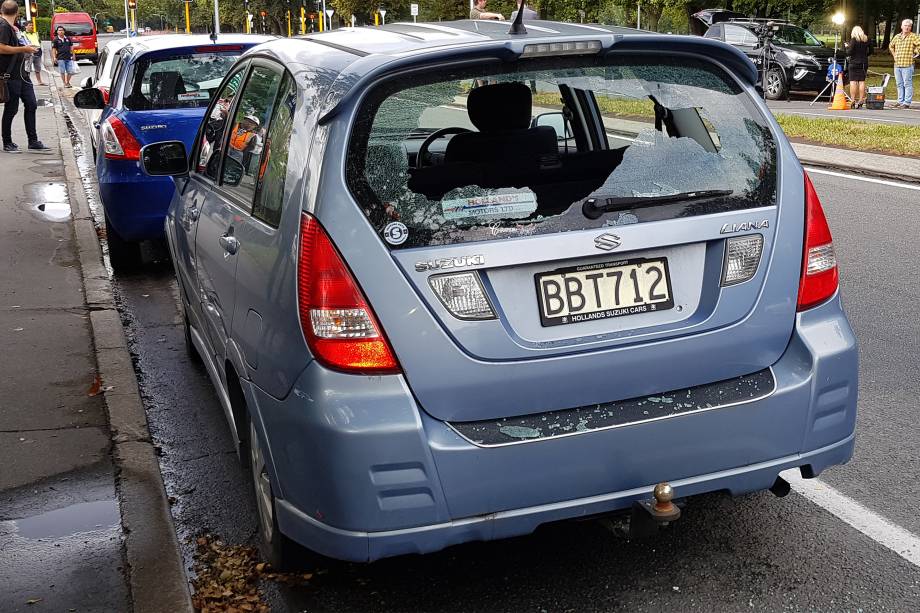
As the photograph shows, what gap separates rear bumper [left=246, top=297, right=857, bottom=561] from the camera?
3.01 m

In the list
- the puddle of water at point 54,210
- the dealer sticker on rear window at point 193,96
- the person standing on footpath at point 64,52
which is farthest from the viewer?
the person standing on footpath at point 64,52

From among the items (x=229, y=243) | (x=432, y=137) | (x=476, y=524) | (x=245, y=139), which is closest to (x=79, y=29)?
(x=245, y=139)

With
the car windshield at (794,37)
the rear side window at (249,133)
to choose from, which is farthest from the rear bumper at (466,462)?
the car windshield at (794,37)

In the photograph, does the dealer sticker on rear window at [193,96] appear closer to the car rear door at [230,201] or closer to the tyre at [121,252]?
the tyre at [121,252]

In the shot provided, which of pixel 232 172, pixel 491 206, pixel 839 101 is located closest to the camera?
pixel 491 206

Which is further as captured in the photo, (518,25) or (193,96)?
(193,96)

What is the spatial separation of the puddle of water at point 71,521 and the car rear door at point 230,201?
718 mm

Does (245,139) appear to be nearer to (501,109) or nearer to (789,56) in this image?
(501,109)

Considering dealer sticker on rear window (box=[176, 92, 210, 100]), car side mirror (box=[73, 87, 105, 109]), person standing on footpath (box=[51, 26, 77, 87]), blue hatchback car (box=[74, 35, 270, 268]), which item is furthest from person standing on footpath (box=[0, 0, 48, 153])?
person standing on footpath (box=[51, 26, 77, 87])

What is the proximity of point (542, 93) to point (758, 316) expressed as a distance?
0.96 metres

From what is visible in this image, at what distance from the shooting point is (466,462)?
302cm

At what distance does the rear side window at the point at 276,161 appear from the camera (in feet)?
11.3

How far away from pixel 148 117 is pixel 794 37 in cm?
2291

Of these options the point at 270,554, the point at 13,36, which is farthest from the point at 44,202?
the point at 270,554
